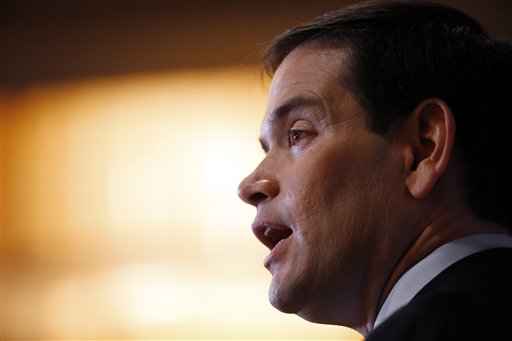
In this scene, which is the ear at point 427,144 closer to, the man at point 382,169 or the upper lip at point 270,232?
the man at point 382,169

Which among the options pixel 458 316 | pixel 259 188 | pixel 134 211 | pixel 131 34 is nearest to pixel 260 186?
pixel 259 188

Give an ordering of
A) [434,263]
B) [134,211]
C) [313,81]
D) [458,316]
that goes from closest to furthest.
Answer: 1. [458,316]
2. [434,263]
3. [313,81]
4. [134,211]

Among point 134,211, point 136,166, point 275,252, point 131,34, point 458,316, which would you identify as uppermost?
point 131,34

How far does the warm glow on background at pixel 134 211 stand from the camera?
→ 1897mm

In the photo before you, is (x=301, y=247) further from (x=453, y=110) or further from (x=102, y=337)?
(x=102, y=337)

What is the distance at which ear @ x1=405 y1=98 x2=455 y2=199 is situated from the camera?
64 cm

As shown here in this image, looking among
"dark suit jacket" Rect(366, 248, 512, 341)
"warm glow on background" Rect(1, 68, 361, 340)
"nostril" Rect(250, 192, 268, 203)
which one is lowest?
"dark suit jacket" Rect(366, 248, 512, 341)

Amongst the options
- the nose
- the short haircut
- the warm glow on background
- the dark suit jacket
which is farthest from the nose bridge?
the warm glow on background

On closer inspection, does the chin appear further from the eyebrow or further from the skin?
the eyebrow

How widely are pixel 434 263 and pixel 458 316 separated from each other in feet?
0.47

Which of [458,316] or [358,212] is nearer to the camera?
[458,316]

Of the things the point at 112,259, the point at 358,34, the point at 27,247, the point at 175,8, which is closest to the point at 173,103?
the point at 175,8

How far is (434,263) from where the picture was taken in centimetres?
59

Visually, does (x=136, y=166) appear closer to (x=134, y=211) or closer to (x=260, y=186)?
(x=134, y=211)
